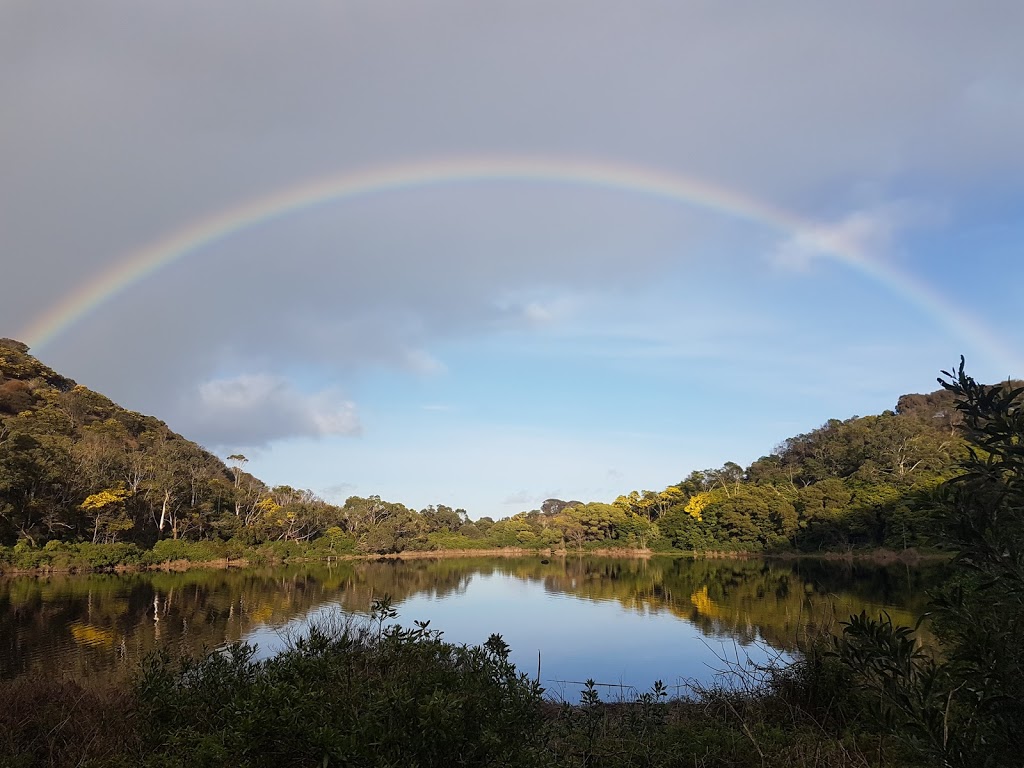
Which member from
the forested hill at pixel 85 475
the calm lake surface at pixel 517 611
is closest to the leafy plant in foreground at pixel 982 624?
the calm lake surface at pixel 517 611

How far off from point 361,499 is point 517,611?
5445 cm

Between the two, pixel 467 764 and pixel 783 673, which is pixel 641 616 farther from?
pixel 467 764

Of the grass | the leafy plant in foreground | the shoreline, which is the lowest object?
the shoreline

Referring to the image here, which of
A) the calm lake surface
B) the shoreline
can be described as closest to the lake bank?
the shoreline

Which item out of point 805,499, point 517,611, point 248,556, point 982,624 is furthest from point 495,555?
point 982,624

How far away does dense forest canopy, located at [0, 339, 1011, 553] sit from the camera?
51.4m

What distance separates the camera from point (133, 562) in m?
51.1

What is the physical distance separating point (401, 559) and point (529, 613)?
47.3 metres

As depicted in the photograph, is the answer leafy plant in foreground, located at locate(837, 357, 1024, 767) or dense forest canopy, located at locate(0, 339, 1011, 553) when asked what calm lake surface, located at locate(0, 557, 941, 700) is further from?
dense forest canopy, located at locate(0, 339, 1011, 553)

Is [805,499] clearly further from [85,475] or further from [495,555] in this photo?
[85,475]

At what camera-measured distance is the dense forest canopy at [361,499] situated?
5144cm

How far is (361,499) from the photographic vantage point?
282 ft

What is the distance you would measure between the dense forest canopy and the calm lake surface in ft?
28.8

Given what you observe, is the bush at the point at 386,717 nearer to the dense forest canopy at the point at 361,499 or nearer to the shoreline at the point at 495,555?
the dense forest canopy at the point at 361,499
